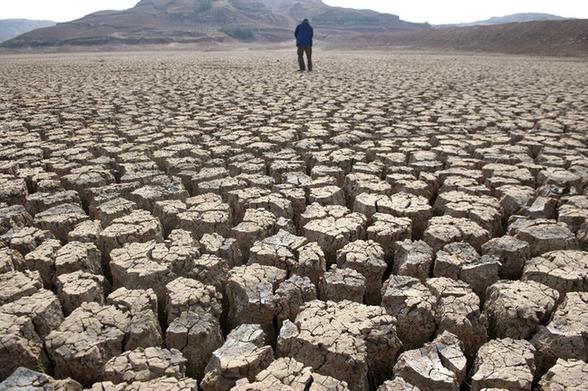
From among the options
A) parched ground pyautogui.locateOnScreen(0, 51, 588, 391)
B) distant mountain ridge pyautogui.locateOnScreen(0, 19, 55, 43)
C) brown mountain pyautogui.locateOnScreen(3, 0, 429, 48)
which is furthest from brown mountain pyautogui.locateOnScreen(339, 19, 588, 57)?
distant mountain ridge pyautogui.locateOnScreen(0, 19, 55, 43)

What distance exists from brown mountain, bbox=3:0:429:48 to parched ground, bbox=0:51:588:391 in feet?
142

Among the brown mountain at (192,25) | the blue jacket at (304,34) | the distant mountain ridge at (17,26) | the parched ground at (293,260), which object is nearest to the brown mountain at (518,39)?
the blue jacket at (304,34)

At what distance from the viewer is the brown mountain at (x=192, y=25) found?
43531 millimetres

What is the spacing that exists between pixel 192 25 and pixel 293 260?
213 feet

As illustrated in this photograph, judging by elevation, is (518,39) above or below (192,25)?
below

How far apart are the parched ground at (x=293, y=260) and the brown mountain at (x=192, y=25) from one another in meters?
43.1

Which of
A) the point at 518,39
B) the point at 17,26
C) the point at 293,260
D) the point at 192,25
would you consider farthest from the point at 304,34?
the point at 17,26

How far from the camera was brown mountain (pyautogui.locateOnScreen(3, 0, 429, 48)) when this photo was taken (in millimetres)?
43531

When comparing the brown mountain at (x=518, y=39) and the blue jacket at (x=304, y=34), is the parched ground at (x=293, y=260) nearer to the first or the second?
the blue jacket at (x=304, y=34)

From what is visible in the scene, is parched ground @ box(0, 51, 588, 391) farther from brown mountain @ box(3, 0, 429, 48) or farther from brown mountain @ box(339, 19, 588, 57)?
brown mountain @ box(3, 0, 429, 48)

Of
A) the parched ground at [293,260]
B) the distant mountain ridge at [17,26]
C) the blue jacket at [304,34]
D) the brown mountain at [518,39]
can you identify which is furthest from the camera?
the distant mountain ridge at [17,26]

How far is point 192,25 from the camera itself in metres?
60.7

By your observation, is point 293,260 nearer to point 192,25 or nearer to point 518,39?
point 518,39

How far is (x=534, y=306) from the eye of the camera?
5.34 ft
